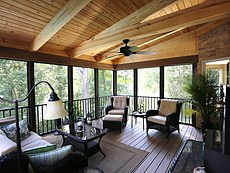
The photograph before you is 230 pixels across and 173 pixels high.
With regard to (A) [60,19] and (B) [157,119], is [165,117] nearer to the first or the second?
(B) [157,119]

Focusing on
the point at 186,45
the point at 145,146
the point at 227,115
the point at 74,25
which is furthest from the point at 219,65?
the point at 74,25

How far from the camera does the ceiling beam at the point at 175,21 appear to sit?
240cm

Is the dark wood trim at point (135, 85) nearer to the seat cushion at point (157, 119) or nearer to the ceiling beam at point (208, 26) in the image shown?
the seat cushion at point (157, 119)

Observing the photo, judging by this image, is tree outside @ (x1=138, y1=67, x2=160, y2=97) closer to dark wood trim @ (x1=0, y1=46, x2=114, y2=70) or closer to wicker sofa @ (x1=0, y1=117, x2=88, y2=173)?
dark wood trim @ (x1=0, y1=46, x2=114, y2=70)

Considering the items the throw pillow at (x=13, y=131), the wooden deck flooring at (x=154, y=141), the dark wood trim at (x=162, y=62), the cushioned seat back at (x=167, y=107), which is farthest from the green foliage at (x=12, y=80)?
the cushioned seat back at (x=167, y=107)

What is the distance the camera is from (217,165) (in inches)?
47.2

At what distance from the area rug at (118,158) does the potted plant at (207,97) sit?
6.36 ft

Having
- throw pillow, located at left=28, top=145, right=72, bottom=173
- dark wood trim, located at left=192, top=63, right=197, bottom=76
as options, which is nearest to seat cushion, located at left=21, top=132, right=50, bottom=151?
throw pillow, located at left=28, top=145, right=72, bottom=173

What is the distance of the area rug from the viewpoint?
7.92 ft

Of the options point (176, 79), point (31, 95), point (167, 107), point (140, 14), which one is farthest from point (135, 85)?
point (31, 95)

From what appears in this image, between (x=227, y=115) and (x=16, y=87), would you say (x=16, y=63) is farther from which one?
(x=227, y=115)

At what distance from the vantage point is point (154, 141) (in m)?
3.49

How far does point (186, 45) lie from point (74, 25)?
3.80 metres

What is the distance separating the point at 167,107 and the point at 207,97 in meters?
1.14
